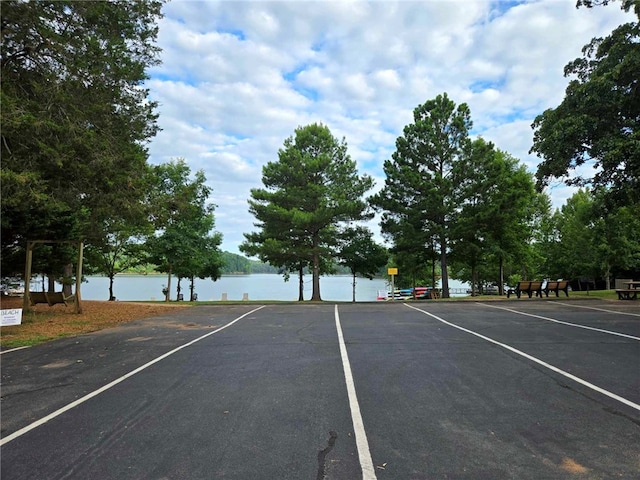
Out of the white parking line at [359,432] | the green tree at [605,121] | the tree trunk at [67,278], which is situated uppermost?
the green tree at [605,121]

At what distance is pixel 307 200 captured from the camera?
86.1 feet

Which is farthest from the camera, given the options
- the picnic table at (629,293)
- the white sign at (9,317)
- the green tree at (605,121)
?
the picnic table at (629,293)

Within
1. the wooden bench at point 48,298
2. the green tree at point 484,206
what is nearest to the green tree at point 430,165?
the green tree at point 484,206

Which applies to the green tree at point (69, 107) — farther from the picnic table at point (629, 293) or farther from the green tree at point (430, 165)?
the picnic table at point (629, 293)

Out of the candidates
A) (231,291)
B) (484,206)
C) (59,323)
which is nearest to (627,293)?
(484,206)

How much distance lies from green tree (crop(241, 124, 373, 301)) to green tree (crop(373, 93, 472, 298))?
7.65ft

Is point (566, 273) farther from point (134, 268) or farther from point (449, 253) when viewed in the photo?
point (134, 268)

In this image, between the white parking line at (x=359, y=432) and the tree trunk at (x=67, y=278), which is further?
the tree trunk at (x=67, y=278)

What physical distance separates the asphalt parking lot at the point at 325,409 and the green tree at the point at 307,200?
17.5m

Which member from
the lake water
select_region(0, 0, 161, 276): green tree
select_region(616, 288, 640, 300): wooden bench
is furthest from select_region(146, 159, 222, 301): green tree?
select_region(616, 288, 640, 300): wooden bench

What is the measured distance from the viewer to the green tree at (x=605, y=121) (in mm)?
14195

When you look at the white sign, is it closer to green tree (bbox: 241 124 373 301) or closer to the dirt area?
the dirt area

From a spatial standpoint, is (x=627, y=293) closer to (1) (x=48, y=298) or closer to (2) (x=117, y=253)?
(1) (x=48, y=298)

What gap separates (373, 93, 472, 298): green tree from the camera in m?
26.1
